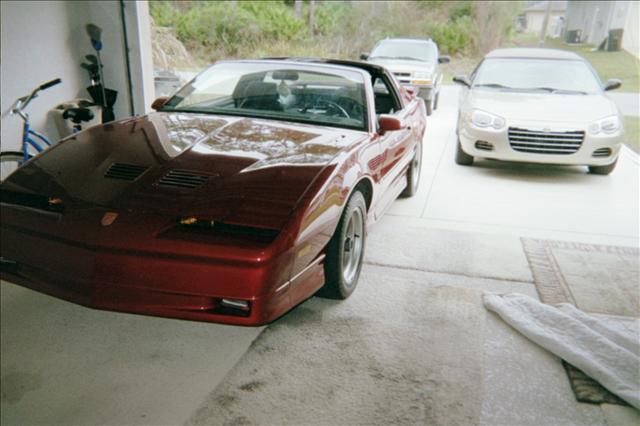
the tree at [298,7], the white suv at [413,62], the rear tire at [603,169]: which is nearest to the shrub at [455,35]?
the tree at [298,7]

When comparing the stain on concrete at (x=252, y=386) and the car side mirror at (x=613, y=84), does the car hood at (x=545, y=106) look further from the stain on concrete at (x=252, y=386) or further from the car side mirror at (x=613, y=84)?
the stain on concrete at (x=252, y=386)

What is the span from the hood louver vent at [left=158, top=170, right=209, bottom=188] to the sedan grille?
181 inches

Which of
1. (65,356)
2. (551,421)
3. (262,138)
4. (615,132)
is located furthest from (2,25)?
(615,132)

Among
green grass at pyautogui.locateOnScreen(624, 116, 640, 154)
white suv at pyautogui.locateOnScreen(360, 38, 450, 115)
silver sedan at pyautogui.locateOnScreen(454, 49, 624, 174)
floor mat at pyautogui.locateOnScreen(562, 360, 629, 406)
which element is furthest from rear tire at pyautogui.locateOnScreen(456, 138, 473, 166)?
floor mat at pyautogui.locateOnScreen(562, 360, 629, 406)

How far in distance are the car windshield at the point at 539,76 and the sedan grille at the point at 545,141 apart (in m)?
1.01

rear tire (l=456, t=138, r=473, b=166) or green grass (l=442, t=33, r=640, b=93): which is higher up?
green grass (l=442, t=33, r=640, b=93)

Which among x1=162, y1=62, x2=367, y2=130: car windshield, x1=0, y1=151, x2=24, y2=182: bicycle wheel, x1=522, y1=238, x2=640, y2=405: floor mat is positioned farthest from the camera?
x1=0, y1=151, x2=24, y2=182: bicycle wheel

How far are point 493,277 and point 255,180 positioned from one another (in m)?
1.96

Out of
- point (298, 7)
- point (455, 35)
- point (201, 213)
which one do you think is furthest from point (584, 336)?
point (455, 35)

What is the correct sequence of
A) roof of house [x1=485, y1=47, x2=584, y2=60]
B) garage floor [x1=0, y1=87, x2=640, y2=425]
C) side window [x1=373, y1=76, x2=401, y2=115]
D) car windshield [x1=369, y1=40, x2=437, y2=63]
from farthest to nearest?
car windshield [x1=369, y1=40, x2=437, y2=63] < roof of house [x1=485, y1=47, x2=584, y2=60] < side window [x1=373, y1=76, x2=401, y2=115] < garage floor [x1=0, y1=87, x2=640, y2=425]

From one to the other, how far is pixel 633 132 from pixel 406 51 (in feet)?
14.2

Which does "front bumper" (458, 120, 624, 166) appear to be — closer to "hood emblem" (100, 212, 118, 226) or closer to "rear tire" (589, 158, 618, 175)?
"rear tire" (589, 158, 618, 175)

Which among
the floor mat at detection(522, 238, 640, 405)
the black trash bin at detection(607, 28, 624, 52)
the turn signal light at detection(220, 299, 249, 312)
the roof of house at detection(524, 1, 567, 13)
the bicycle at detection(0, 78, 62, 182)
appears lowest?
the floor mat at detection(522, 238, 640, 405)

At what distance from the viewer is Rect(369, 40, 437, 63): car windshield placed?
420 inches
